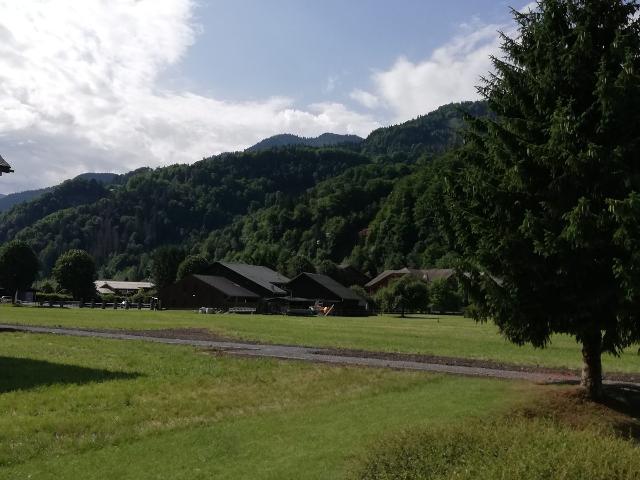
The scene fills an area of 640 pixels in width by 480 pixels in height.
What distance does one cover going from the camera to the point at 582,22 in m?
15.0

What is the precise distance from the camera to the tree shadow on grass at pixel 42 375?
16.6 metres

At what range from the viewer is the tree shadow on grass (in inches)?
655

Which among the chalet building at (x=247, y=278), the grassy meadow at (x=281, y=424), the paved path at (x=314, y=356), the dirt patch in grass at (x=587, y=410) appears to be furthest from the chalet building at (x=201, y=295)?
the dirt patch in grass at (x=587, y=410)

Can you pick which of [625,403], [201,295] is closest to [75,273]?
Answer: [201,295]

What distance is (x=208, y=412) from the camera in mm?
13992

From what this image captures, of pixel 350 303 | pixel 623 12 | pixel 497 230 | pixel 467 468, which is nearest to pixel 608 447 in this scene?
pixel 467 468

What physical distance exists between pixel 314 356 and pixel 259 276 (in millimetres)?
96122

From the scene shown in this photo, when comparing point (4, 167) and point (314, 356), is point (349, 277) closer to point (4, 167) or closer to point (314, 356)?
point (314, 356)

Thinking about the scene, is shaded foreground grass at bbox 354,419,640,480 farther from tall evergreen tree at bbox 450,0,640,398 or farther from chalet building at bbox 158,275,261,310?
chalet building at bbox 158,275,261,310

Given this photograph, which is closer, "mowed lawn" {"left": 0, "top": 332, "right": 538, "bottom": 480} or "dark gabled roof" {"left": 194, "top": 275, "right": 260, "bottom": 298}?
"mowed lawn" {"left": 0, "top": 332, "right": 538, "bottom": 480}

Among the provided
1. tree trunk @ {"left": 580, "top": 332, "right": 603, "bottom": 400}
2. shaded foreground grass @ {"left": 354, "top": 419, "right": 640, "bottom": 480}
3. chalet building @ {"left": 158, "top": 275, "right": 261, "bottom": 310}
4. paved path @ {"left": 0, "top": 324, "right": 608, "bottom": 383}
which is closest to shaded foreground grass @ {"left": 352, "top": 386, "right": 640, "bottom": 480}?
shaded foreground grass @ {"left": 354, "top": 419, "right": 640, "bottom": 480}

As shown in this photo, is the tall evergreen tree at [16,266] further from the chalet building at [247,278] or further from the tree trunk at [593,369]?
the tree trunk at [593,369]

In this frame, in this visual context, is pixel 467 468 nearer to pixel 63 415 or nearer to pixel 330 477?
pixel 330 477

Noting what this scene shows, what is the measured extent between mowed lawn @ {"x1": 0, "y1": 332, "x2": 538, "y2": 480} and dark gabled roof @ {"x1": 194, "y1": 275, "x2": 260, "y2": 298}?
3203 inches
